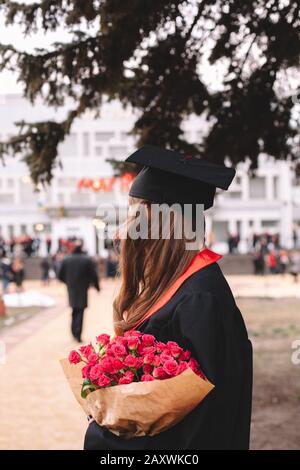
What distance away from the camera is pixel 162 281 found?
2.20 meters

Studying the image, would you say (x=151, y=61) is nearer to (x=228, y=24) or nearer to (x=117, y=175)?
(x=228, y=24)

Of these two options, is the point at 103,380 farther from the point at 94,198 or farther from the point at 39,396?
the point at 94,198

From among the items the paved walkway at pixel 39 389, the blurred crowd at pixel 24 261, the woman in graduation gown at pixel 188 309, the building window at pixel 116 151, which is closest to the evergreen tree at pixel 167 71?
the paved walkway at pixel 39 389

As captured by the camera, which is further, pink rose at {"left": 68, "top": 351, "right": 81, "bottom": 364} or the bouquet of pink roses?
pink rose at {"left": 68, "top": 351, "right": 81, "bottom": 364}

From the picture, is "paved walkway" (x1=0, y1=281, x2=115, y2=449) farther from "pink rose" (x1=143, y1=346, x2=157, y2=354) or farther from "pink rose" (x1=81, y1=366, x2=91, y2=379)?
"pink rose" (x1=143, y1=346, x2=157, y2=354)

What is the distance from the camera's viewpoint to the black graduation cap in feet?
7.53

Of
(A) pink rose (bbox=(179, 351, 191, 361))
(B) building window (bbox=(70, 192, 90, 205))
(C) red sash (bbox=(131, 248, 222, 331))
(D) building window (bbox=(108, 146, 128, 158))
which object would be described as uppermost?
(D) building window (bbox=(108, 146, 128, 158))

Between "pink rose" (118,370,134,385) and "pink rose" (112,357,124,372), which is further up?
"pink rose" (112,357,124,372)

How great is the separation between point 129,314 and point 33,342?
965 cm

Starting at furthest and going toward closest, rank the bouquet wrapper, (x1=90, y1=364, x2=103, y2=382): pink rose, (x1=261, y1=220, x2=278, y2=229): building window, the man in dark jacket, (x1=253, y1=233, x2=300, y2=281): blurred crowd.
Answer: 1. (x1=261, y1=220, x2=278, y2=229): building window
2. (x1=253, y1=233, x2=300, y2=281): blurred crowd
3. the man in dark jacket
4. (x1=90, y1=364, x2=103, y2=382): pink rose
5. the bouquet wrapper

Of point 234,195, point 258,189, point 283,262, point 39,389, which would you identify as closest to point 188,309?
point 39,389

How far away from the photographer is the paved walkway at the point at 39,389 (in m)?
5.64

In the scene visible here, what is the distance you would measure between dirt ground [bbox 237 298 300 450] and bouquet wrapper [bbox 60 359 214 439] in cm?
355

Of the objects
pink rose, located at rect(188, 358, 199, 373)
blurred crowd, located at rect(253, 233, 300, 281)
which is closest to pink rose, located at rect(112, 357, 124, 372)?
pink rose, located at rect(188, 358, 199, 373)
